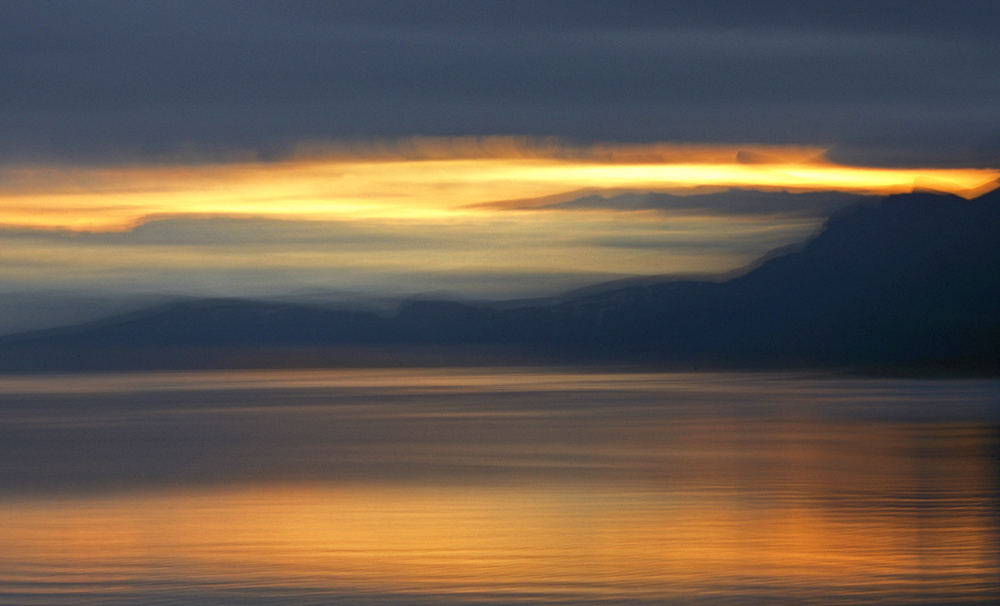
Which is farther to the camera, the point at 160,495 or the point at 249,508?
the point at 160,495

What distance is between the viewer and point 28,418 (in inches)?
2228

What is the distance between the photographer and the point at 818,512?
22.0 metres

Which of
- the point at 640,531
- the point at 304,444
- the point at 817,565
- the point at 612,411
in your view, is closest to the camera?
the point at 817,565

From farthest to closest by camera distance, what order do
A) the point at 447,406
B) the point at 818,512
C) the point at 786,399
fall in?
1. the point at 786,399
2. the point at 447,406
3. the point at 818,512

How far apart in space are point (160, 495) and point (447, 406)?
34.7 metres

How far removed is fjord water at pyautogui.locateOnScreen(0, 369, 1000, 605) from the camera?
51.7 feet

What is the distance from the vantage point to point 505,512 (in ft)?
73.1

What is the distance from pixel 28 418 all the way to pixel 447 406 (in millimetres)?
16686

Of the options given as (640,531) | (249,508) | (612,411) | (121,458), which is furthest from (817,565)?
(612,411)

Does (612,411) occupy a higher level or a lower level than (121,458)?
higher

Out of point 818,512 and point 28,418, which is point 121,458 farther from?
point 28,418

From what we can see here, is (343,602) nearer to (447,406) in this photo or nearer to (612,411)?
(612,411)

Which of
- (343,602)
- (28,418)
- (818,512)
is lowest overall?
(343,602)

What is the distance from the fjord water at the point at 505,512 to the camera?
621 inches
